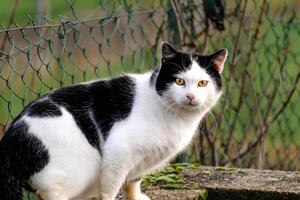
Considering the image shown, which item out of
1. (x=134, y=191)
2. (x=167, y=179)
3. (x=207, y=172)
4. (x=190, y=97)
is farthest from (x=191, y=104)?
Answer: (x=207, y=172)

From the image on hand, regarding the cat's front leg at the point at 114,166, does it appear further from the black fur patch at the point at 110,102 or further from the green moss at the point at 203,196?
the green moss at the point at 203,196

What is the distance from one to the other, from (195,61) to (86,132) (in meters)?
0.68

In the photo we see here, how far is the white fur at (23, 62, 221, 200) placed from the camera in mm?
3822

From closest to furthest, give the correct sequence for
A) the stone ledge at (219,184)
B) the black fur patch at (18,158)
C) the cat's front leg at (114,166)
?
the black fur patch at (18,158), the cat's front leg at (114,166), the stone ledge at (219,184)

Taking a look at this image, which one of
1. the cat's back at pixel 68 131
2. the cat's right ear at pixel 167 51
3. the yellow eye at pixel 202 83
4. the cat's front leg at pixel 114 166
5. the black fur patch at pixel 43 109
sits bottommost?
the cat's front leg at pixel 114 166

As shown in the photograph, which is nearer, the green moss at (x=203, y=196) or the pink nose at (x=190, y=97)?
the pink nose at (x=190, y=97)

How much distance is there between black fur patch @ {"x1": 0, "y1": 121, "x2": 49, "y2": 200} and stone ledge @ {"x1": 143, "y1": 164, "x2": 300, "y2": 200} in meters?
0.84

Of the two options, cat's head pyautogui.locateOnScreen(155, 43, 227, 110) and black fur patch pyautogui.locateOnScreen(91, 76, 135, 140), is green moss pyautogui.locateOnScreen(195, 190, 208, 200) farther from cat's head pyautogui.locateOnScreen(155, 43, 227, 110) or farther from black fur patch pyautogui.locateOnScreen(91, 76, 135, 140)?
black fur patch pyautogui.locateOnScreen(91, 76, 135, 140)

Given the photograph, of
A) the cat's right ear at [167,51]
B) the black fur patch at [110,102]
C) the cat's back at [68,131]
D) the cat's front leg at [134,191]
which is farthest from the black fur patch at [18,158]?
the cat's right ear at [167,51]

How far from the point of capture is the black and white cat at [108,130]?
382 centimetres

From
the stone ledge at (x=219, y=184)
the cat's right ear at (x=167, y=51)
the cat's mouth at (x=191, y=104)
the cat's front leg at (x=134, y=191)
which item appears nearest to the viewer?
the cat's mouth at (x=191, y=104)

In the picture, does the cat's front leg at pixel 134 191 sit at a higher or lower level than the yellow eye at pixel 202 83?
lower

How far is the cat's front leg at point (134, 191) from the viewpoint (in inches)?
172

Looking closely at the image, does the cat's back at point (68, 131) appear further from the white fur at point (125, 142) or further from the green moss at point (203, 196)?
the green moss at point (203, 196)
